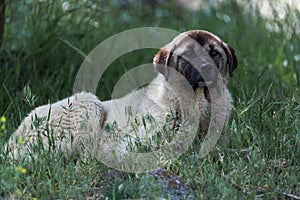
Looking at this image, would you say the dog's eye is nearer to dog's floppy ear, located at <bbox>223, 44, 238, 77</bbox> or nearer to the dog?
the dog

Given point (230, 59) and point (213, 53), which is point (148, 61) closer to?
point (230, 59)

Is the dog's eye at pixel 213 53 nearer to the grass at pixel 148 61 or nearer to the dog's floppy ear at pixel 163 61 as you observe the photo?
the dog's floppy ear at pixel 163 61

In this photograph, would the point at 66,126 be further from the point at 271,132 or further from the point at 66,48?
the point at 66,48

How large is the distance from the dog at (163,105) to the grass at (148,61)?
0.30 meters

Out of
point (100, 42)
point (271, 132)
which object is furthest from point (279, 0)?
point (271, 132)

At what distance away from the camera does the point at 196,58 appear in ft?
18.5

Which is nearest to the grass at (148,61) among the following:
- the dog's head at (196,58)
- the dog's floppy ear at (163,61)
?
the dog's head at (196,58)

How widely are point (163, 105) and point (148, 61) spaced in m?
2.71

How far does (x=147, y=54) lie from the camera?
340 inches

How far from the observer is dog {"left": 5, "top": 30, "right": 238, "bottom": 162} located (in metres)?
5.57

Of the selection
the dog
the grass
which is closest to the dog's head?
the dog

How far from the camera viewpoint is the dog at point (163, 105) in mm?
5574

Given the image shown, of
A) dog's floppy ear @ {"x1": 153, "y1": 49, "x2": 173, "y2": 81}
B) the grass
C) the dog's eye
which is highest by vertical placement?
the dog's eye

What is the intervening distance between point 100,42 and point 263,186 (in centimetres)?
425
